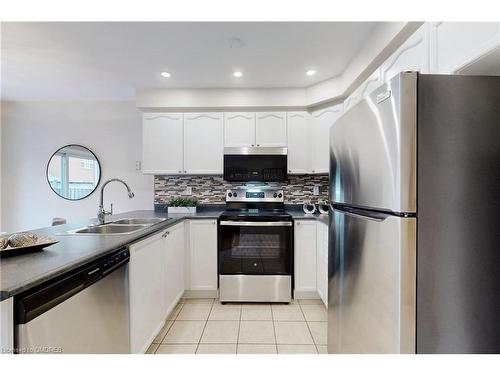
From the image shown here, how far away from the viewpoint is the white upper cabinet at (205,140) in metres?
2.72

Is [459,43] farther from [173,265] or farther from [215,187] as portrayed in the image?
[215,187]

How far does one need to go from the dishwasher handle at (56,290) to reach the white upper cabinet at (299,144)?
209 centimetres

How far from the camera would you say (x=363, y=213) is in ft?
3.30

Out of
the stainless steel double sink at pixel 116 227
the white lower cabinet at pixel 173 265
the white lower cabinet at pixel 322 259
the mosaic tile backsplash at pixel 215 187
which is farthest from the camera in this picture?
the mosaic tile backsplash at pixel 215 187

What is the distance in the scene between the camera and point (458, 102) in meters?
0.79

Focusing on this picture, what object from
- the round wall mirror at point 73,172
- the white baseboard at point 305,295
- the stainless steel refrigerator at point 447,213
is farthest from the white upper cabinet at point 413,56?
the round wall mirror at point 73,172

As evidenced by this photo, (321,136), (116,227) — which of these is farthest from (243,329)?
(321,136)

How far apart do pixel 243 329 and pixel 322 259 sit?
0.97 metres

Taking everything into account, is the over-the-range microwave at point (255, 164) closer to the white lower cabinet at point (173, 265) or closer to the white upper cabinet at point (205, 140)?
the white upper cabinet at point (205, 140)

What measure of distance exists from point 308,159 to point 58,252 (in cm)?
238

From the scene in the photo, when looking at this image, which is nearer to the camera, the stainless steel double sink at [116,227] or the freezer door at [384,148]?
the freezer door at [384,148]

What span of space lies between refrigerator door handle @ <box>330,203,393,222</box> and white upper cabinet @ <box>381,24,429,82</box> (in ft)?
2.54

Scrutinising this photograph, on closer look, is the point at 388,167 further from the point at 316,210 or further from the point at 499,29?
the point at 316,210

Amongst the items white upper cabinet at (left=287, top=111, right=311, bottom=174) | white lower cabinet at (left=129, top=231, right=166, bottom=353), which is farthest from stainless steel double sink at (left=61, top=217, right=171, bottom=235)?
white upper cabinet at (left=287, top=111, right=311, bottom=174)
